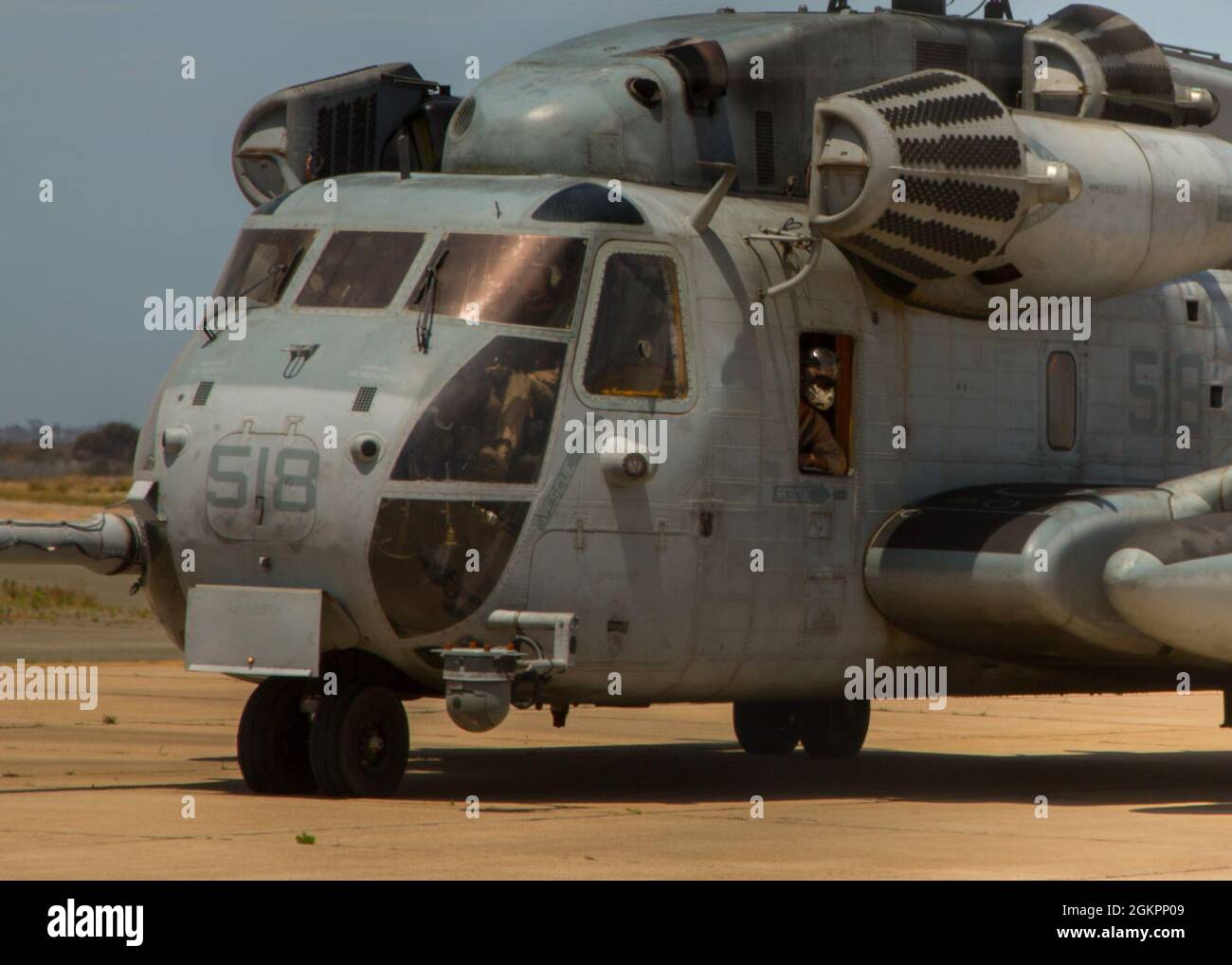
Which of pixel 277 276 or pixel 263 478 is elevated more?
pixel 277 276

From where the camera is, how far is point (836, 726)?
61.9 ft

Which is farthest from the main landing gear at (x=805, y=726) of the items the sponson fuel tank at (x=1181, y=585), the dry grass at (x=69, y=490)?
the dry grass at (x=69, y=490)

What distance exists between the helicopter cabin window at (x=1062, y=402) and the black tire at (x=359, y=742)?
16.9ft

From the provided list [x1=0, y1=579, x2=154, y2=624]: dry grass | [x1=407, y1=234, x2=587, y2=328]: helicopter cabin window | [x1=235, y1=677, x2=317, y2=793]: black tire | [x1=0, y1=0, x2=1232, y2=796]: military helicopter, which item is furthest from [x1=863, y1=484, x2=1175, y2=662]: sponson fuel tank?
[x1=0, y1=579, x2=154, y2=624]: dry grass

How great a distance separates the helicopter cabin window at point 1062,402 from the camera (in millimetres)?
16312

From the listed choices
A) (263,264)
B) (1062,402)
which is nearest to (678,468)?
(263,264)

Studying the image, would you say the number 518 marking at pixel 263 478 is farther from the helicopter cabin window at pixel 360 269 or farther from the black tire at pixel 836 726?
the black tire at pixel 836 726

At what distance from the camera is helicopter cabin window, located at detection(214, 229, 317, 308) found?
14.6 metres

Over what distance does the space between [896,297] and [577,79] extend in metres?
2.60

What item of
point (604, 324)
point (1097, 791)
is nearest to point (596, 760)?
point (1097, 791)

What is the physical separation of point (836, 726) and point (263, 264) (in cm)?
668

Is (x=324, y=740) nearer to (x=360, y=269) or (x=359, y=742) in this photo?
(x=359, y=742)

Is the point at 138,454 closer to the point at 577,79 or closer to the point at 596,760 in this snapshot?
the point at 577,79

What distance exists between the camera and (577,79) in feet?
49.9
